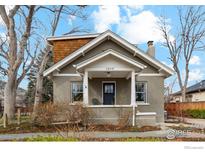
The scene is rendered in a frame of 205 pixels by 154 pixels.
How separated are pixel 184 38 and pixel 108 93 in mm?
8514

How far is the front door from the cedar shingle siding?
2753 millimetres

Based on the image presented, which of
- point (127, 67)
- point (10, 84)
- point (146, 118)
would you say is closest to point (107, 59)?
point (127, 67)

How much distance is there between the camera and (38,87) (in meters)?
19.6

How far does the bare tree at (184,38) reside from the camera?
1867 cm

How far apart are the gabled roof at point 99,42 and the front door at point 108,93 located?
2.08 meters

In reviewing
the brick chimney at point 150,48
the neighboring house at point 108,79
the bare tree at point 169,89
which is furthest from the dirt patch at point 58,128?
the bare tree at point 169,89

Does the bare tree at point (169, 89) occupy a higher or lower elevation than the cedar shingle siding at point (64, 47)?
lower

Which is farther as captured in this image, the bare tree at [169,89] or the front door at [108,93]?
the bare tree at [169,89]

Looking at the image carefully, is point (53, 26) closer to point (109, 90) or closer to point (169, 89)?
point (109, 90)

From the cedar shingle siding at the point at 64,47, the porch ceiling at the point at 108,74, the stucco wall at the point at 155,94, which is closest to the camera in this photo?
the porch ceiling at the point at 108,74

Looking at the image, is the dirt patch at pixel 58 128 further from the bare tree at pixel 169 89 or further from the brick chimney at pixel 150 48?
the bare tree at pixel 169 89

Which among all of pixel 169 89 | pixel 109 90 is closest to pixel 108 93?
pixel 109 90

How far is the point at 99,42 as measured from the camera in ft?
53.3
